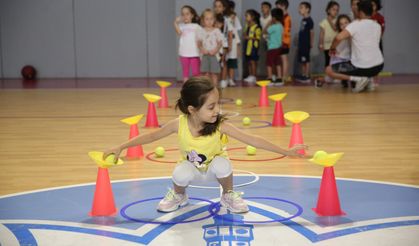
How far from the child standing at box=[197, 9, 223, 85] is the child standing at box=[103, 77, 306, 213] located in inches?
253

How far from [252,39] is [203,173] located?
Result: 345 inches

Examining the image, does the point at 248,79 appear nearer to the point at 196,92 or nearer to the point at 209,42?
the point at 209,42

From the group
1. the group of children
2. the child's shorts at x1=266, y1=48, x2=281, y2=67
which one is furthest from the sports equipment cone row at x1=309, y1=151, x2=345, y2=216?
the child's shorts at x1=266, y1=48, x2=281, y2=67

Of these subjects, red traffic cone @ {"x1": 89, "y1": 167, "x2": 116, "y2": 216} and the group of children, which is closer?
red traffic cone @ {"x1": 89, "y1": 167, "x2": 116, "y2": 216}

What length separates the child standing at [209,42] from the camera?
10.3 meters

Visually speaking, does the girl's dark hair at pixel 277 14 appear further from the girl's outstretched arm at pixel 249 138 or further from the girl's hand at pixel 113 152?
the girl's hand at pixel 113 152

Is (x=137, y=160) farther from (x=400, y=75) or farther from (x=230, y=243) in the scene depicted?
(x=400, y=75)

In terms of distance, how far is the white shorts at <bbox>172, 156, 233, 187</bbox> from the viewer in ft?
12.5

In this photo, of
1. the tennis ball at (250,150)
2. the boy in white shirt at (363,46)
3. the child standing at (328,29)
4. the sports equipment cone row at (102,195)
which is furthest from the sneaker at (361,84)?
the sports equipment cone row at (102,195)

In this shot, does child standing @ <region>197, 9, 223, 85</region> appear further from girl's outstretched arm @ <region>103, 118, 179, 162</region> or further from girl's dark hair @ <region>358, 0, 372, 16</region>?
girl's outstretched arm @ <region>103, 118, 179, 162</region>

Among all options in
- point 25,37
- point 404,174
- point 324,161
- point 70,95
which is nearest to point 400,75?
point 70,95

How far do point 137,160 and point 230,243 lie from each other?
2.31 meters

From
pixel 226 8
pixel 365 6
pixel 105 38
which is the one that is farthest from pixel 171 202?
pixel 105 38

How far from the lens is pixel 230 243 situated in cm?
324
